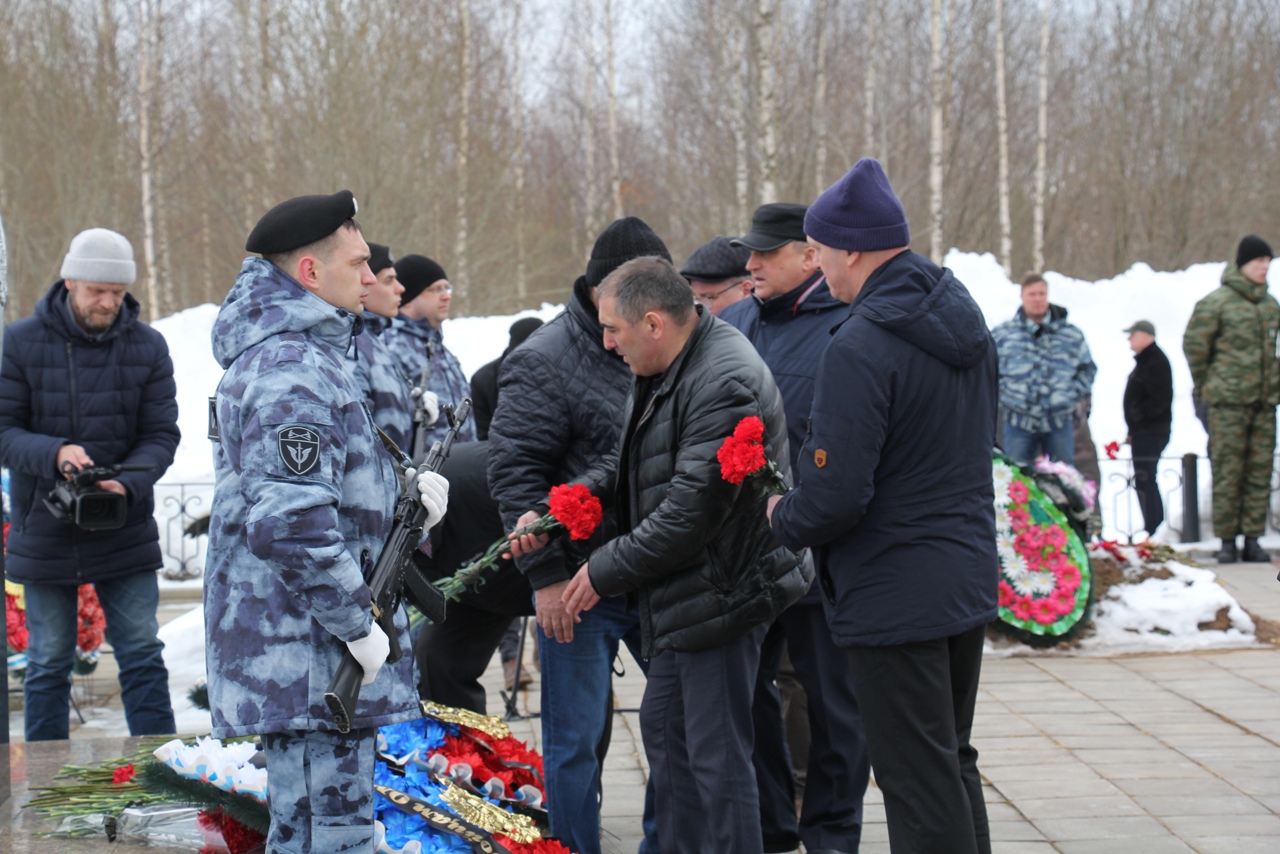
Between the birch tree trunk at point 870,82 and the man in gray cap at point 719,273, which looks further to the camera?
the birch tree trunk at point 870,82

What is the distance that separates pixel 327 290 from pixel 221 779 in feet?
5.13

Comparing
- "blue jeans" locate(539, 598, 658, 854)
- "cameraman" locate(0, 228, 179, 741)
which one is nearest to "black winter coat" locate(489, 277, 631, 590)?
"blue jeans" locate(539, 598, 658, 854)

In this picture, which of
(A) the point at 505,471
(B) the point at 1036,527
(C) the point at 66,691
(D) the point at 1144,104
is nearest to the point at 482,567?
(A) the point at 505,471

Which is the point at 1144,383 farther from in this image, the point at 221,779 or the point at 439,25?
the point at 439,25

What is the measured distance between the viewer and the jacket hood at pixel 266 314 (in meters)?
3.04

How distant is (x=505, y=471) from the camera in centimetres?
413

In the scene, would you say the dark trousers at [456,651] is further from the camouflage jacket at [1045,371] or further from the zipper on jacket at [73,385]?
the camouflage jacket at [1045,371]

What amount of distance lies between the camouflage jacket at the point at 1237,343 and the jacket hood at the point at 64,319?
308 inches

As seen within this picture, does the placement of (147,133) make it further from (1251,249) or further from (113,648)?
(113,648)

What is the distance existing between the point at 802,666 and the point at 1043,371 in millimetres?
5950

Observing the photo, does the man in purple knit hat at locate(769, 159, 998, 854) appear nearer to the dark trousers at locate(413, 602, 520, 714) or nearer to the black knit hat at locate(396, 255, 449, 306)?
the dark trousers at locate(413, 602, 520, 714)

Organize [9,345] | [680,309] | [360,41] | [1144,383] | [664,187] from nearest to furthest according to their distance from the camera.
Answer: [680,309]
[9,345]
[1144,383]
[360,41]
[664,187]

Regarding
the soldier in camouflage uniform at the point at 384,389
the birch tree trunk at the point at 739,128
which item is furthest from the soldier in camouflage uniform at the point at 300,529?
the birch tree trunk at the point at 739,128

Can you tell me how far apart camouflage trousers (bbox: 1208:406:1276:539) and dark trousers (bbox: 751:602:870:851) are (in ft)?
21.9
